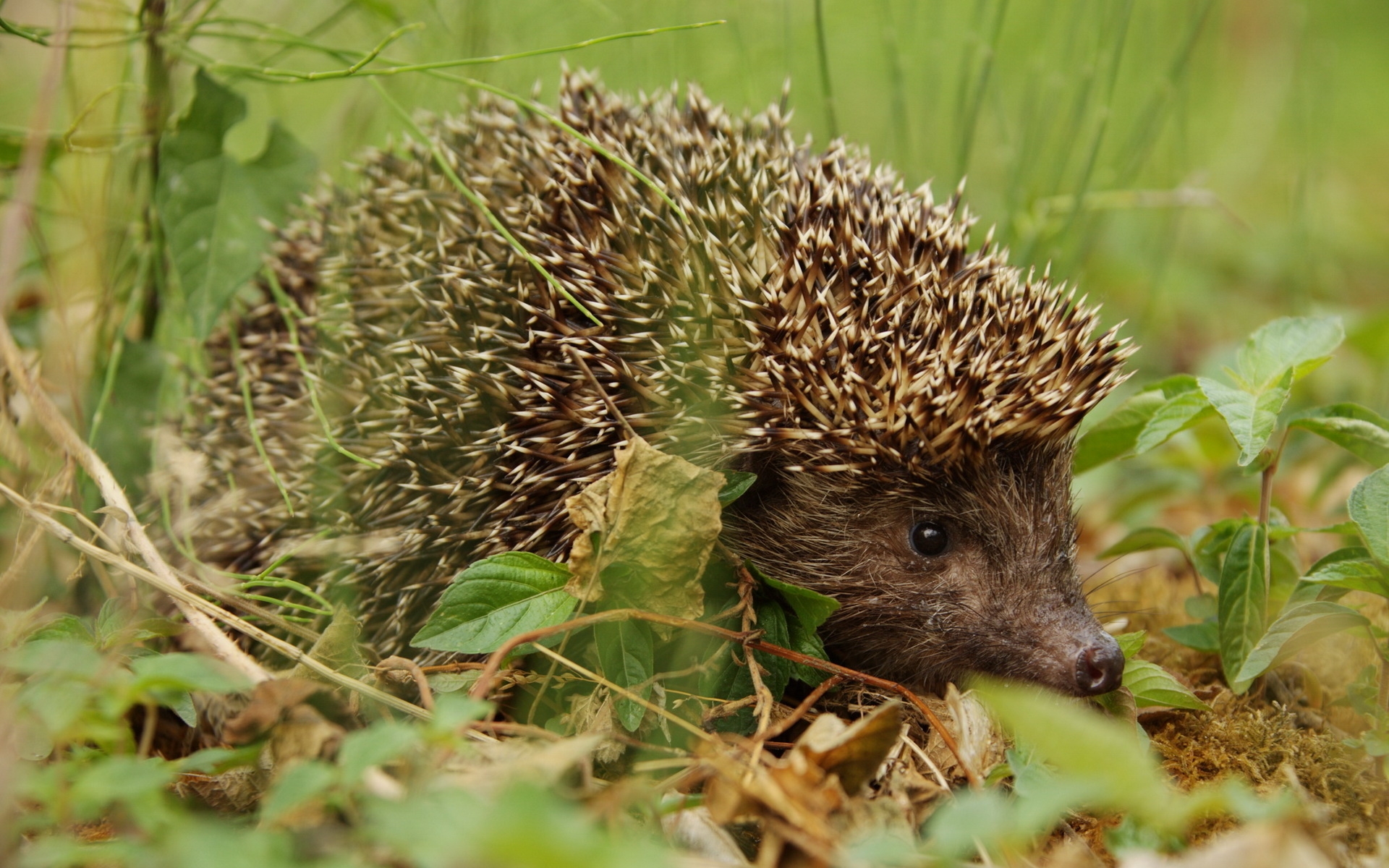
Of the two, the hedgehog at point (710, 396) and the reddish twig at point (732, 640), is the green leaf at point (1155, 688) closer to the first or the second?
the hedgehog at point (710, 396)

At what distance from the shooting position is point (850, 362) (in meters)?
3.11

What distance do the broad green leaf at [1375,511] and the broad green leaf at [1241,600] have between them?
0.31 m

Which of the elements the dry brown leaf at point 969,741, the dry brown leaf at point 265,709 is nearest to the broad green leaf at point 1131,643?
the dry brown leaf at point 969,741

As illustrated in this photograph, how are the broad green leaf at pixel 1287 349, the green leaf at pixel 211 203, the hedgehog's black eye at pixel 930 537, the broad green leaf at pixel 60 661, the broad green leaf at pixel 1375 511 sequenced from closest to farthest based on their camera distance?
the broad green leaf at pixel 60 661, the broad green leaf at pixel 1375 511, the broad green leaf at pixel 1287 349, the hedgehog's black eye at pixel 930 537, the green leaf at pixel 211 203

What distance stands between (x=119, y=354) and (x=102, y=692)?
2.12 meters

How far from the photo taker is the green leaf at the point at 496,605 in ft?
8.95

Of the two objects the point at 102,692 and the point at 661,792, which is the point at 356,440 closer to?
the point at 102,692

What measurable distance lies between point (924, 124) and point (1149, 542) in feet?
9.54

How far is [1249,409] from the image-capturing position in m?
3.05

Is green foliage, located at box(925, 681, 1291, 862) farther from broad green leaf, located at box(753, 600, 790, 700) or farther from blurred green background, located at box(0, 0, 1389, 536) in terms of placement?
blurred green background, located at box(0, 0, 1389, 536)

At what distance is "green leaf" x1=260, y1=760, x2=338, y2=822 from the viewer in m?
1.90

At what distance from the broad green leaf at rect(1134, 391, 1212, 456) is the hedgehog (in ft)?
0.63

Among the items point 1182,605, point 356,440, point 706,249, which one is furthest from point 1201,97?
point 356,440

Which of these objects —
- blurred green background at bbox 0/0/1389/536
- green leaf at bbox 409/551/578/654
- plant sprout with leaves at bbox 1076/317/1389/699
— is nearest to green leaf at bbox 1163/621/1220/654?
plant sprout with leaves at bbox 1076/317/1389/699
